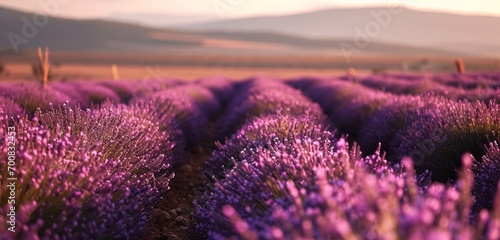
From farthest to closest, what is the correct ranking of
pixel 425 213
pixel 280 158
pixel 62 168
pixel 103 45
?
pixel 103 45, pixel 280 158, pixel 62 168, pixel 425 213

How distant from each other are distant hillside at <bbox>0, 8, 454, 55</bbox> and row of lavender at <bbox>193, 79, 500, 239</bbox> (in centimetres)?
9887

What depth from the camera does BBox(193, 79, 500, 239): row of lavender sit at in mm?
1617

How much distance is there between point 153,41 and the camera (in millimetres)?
114125

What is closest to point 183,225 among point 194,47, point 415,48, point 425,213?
point 425,213

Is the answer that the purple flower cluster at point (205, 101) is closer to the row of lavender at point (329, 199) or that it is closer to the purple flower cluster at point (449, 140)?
the row of lavender at point (329, 199)

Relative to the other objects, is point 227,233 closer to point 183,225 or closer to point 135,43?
point 183,225

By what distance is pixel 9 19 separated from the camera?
4815 inches

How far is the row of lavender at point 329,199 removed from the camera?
162 cm

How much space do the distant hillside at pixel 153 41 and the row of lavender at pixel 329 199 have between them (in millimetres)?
98867

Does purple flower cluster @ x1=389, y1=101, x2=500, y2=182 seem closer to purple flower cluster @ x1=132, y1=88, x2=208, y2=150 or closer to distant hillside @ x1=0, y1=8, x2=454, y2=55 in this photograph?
purple flower cluster @ x1=132, y1=88, x2=208, y2=150

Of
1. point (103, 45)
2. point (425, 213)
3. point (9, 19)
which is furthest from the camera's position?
point (9, 19)

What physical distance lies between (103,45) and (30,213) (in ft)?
365

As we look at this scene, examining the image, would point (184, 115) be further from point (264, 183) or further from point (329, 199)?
point (329, 199)

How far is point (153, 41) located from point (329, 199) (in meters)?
116
